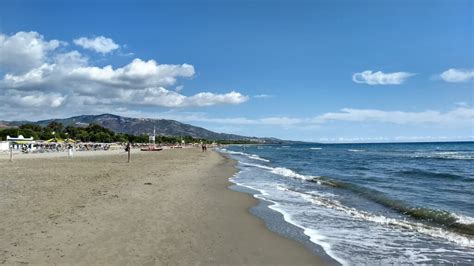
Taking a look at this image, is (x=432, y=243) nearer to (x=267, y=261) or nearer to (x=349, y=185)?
(x=267, y=261)

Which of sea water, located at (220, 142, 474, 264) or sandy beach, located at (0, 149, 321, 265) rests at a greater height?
sandy beach, located at (0, 149, 321, 265)

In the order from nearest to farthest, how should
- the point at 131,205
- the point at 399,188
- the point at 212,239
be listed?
the point at 212,239, the point at 131,205, the point at 399,188

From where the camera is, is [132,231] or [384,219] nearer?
[132,231]

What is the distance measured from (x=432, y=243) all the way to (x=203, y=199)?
761 centimetres

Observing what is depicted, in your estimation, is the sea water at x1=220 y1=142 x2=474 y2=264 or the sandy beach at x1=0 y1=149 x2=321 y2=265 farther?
the sea water at x1=220 y1=142 x2=474 y2=264

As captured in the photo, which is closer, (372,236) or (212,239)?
(212,239)

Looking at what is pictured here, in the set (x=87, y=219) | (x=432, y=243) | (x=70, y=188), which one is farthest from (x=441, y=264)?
(x=70, y=188)

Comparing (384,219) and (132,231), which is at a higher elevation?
(132,231)

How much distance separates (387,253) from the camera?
7480 mm

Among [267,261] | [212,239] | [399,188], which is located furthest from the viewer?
[399,188]

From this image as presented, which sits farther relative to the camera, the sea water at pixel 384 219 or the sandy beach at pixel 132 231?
the sea water at pixel 384 219

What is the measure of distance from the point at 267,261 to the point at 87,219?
459 cm

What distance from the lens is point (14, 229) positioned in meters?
Result: 7.77

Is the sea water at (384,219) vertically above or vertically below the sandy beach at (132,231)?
below
